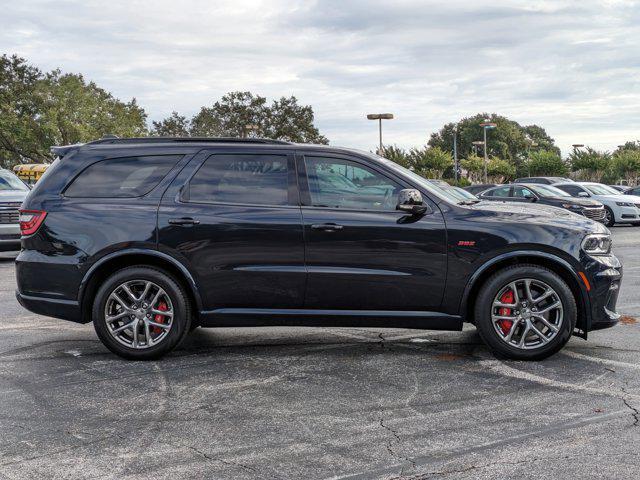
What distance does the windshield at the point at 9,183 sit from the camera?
15.0 metres

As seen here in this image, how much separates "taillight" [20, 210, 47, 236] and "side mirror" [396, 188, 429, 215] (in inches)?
113

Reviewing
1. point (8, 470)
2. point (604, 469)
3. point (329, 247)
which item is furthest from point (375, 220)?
point (8, 470)

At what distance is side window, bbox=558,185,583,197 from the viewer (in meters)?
26.0

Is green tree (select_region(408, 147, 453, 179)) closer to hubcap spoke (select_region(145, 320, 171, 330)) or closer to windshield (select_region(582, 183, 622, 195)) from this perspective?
windshield (select_region(582, 183, 622, 195))

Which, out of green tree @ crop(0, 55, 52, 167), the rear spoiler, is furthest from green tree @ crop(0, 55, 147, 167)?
the rear spoiler

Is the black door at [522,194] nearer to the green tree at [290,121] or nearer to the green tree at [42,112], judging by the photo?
the green tree at [42,112]

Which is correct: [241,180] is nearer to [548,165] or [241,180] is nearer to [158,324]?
[158,324]

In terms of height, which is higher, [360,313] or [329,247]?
[329,247]

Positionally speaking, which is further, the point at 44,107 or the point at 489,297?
→ the point at 44,107

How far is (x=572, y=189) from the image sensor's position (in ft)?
86.3

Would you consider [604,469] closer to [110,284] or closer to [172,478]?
[172,478]

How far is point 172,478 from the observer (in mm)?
3615

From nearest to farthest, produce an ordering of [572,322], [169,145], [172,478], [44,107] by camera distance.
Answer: [172,478]
[572,322]
[169,145]
[44,107]

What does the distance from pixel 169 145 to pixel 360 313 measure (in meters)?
2.09
